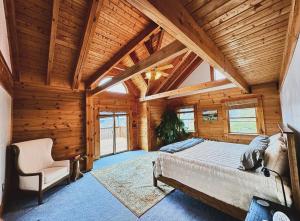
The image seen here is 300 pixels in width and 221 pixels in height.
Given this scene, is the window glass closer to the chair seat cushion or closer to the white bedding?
the white bedding

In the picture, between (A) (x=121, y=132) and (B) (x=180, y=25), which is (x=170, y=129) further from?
(B) (x=180, y=25)

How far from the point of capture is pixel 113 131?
231 inches

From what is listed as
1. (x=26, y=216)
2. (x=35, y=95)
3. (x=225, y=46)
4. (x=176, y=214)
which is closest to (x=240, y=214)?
(x=176, y=214)

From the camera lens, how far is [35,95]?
3.69 m

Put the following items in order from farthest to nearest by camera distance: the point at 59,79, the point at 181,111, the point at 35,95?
the point at 181,111 → the point at 59,79 → the point at 35,95

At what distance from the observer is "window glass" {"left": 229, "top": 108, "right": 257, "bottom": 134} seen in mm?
4820

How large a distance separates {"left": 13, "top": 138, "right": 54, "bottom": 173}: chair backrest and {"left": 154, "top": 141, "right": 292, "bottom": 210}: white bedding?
8.83ft

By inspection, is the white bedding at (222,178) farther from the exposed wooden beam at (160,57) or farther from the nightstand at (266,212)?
the exposed wooden beam at (160,57)

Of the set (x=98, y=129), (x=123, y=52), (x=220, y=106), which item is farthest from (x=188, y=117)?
(x=123, y=52)

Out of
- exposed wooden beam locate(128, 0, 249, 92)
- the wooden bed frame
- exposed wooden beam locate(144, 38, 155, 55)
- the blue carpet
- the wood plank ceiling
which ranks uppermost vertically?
exposed wooden beam locate(144, 38, 155, 55)

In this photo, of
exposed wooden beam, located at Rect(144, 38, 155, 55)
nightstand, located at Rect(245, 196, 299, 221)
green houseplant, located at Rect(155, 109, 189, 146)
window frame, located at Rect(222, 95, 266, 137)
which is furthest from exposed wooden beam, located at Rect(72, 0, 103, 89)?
window frame, located at Rect(222, 95, 266, 137)

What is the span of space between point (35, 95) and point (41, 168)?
6.17 feet

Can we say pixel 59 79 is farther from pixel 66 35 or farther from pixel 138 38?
pixel 138 38

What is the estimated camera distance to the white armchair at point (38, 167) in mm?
2637
